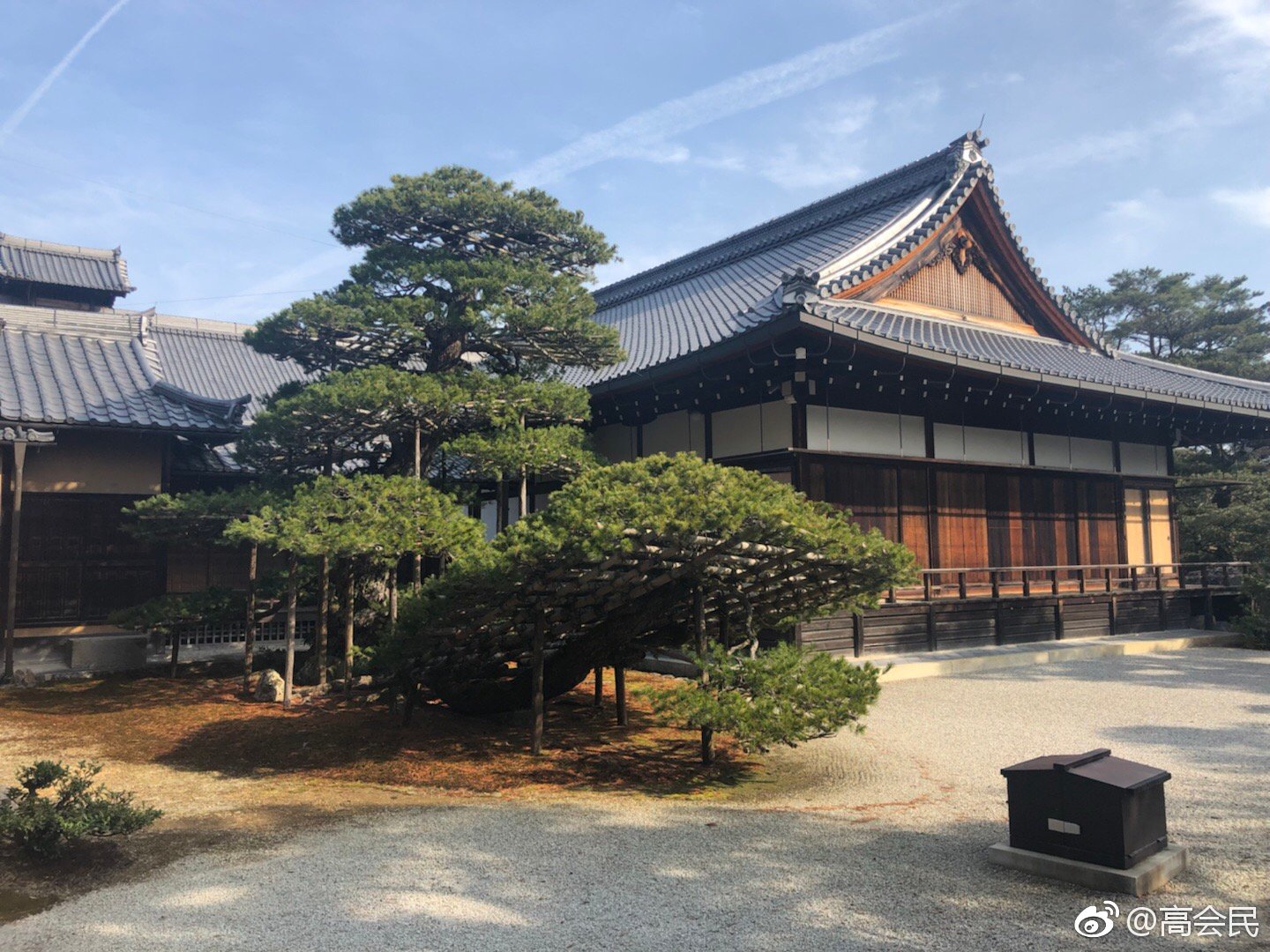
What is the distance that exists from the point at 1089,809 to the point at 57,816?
6.30 m

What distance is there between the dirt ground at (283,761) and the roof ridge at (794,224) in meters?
12.0

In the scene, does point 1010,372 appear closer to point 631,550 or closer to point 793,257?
point 793,257

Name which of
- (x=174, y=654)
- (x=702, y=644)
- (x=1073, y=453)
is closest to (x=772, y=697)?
(x=702, y=644)

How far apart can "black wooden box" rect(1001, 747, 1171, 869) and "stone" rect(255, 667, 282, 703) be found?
9.42 metres

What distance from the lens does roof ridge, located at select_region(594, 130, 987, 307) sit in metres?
17.0

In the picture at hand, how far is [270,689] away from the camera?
1158 cm

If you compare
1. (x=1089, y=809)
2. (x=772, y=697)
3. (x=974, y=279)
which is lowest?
(x=1089, y=809)

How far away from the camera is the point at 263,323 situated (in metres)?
11.0

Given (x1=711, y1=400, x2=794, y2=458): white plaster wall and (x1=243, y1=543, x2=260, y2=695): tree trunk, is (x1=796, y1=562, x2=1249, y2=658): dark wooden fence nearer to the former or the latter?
(x1=711, y1=400, x2=794, y2=458): white plaster wall

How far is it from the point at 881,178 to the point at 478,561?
48.8 ft

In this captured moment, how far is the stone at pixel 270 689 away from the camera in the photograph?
11.5 metres

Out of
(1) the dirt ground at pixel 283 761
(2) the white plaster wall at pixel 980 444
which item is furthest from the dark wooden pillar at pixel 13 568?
(2) the white plaster wall at pixel 980 444

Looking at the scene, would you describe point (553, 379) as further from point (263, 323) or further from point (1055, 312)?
point (1055, 312)

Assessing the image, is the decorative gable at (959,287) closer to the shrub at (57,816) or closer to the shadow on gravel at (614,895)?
the shadow on gravel at (614,895)
